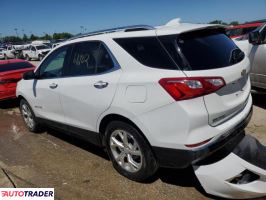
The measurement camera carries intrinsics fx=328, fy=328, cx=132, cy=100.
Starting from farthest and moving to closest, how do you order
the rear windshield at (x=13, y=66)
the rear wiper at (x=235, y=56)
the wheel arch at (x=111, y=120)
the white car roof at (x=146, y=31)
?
the rear windshield at (x=13, y=66) → the rear wiper at (x=235, y=56) → the wheel arch at (x=111, y=120) → the white car roof at (x=146, y=31)

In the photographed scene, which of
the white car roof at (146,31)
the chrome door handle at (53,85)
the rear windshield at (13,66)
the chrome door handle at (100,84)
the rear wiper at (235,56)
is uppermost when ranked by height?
the white car roof at (146,31)

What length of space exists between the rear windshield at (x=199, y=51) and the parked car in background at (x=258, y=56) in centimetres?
247

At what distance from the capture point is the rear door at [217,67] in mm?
3254

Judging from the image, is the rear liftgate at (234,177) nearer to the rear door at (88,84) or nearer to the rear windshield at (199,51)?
the rear windshield at (199,51)

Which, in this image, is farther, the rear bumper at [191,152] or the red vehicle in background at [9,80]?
the red vehicle in background at [9,80]

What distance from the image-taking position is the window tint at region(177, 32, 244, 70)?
332 cm

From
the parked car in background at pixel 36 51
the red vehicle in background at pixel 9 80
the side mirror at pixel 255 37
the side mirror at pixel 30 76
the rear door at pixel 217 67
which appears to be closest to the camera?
the rear door at pixel 217 67

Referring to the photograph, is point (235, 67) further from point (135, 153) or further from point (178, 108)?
point (135, 153)

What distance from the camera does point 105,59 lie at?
3992 mm

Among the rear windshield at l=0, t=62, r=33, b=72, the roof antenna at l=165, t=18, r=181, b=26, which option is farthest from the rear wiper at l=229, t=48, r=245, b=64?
the rear windshield at l=0, t=62, r=33, b=72

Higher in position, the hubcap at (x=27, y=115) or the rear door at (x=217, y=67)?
the rear door at (x=217, y=67)

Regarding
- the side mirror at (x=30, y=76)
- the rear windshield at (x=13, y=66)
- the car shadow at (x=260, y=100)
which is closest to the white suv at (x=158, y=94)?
the side mirror at (x=30, y=76)

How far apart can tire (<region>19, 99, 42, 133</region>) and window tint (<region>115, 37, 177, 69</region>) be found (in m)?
3.02

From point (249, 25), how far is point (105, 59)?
13.8 meters
